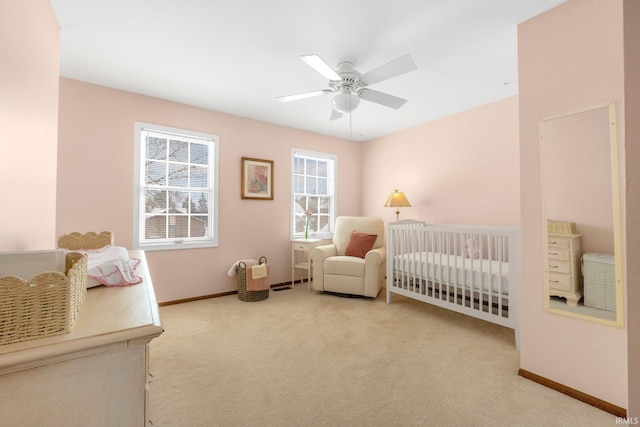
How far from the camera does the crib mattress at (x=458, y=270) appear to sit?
2.46 meters

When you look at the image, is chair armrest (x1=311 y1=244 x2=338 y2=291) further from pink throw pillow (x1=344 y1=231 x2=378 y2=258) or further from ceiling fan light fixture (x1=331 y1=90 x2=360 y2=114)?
ceiling fan light fixture (x1=331 y1=90 x2=360 y2=114)

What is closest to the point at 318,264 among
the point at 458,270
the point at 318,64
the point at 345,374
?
the point at 458,270

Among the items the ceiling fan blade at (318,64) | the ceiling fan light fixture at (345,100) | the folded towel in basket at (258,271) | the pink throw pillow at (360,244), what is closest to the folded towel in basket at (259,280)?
the folded towel in basket at (258,271)

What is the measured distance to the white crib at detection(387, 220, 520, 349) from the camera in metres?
2.34

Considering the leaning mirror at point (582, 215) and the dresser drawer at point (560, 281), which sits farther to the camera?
the dresser drawer at point (560, 281)

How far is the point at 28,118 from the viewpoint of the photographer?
1.29 metres

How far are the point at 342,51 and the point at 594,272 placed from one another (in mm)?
2178

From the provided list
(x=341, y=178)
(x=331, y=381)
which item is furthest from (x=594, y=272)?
(x=341, y=178)

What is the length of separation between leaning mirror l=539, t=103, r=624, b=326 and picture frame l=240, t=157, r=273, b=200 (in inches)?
121

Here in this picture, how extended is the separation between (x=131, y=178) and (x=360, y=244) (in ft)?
9.26

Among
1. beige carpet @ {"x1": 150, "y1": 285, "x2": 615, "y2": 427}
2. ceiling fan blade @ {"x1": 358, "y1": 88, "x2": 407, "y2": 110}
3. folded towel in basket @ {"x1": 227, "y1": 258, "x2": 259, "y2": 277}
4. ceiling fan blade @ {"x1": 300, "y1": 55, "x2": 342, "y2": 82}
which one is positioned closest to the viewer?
beige carpet @ {"x1": 150, "y1": 285, "x2": 615, "y2": 427}

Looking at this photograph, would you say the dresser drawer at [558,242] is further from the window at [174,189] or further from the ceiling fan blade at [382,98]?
the window at [174,189]

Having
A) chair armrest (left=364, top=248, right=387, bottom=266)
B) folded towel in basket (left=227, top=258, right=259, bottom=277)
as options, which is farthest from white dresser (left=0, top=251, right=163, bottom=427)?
chair armrest (left=364, top=248, right=387, bottom=266)

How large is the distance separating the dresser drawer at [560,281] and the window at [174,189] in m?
3.29
